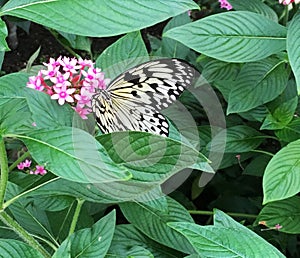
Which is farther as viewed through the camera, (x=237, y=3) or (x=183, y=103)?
(x=183, y=103)

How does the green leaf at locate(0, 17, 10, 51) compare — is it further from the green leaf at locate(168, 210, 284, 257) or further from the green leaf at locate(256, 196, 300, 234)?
the green leaf at locate(256, 196, 300, 234)

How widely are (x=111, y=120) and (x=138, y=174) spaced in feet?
0.52

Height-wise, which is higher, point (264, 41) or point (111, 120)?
point (264, 41)

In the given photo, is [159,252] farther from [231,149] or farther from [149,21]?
[149,21]

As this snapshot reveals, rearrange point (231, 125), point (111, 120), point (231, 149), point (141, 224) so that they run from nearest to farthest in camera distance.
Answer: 1. point (111, 120)
2. point (141, 224)
3. point (231, 149)
4. point (231, 125)

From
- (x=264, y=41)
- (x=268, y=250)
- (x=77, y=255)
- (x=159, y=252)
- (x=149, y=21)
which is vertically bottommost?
(x=159, y=252)

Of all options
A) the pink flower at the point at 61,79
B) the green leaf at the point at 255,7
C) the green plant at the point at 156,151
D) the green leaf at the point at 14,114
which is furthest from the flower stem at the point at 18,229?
the green leaf at the point at 255,7

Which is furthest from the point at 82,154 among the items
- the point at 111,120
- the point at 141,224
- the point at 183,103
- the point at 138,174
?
the point at 183,103

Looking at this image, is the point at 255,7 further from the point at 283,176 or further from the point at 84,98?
the point at 84,98

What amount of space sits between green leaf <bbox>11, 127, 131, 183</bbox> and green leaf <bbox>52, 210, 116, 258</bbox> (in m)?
0.25

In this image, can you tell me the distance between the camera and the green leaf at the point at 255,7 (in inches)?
58.8

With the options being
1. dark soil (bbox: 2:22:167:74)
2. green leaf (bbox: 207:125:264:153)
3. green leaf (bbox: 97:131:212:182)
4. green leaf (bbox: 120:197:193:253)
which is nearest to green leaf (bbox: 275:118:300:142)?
green leaf (bbox: 207:125:264:153)

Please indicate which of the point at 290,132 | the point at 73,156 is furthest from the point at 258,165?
the point at 73,156

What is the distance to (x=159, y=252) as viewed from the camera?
128 centimetres
